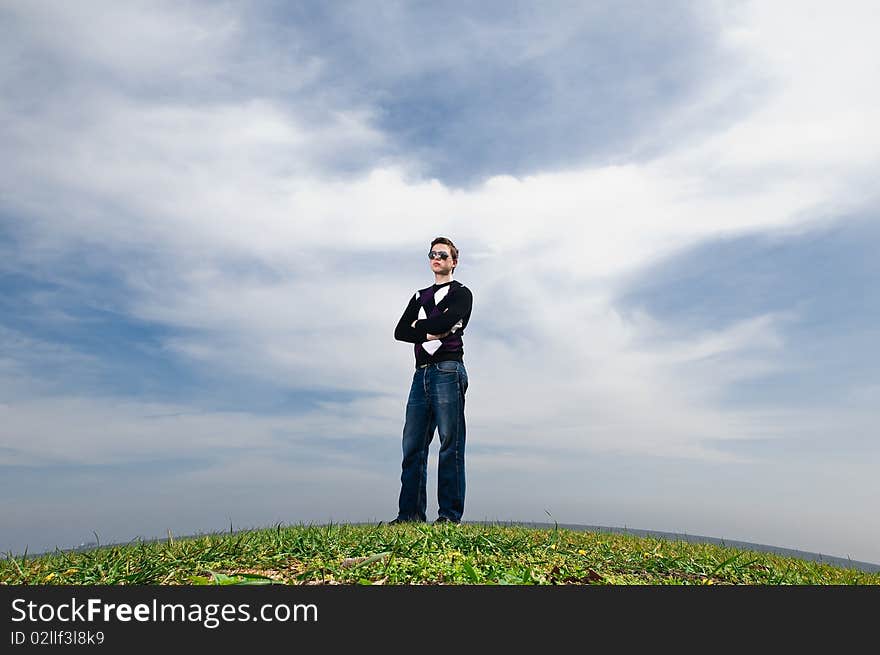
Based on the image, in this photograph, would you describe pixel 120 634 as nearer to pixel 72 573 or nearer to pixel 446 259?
pixel 72 573

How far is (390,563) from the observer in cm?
499

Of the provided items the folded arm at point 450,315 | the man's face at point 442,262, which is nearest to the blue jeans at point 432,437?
the folded arm at point 450,315

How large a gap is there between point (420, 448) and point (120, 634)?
625 centimetres

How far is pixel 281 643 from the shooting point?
355 centimetres

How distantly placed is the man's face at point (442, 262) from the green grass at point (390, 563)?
4115 millimetres

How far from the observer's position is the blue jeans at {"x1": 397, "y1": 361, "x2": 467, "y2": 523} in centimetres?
934

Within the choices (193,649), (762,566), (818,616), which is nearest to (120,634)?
(193,649)

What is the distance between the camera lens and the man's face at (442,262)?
32.8ft

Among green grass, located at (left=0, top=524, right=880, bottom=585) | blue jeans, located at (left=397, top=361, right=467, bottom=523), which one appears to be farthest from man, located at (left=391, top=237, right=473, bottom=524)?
green grass, located at (left=0, top=524, right=880, bottom=585)

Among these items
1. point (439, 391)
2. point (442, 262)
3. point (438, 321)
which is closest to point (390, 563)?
point (439, 391)

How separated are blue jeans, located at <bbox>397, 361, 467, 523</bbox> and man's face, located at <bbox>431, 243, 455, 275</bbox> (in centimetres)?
147

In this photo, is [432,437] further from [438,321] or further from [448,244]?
[448,244]

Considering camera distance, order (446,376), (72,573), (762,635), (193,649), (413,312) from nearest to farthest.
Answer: (193,649)
(762,635)
(72,573)
(446,376)
(413,312)

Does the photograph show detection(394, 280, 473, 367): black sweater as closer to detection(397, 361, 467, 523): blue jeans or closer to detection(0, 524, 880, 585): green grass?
detection(397, 361, 467, 523): blue jeans
